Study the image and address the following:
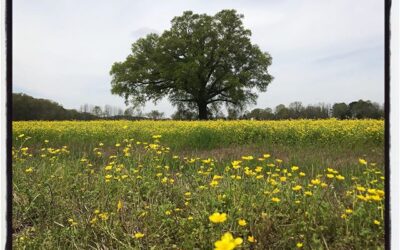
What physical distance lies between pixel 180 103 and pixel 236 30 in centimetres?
846

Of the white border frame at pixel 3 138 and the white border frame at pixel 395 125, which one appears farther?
the white border frame at pixel 3 138

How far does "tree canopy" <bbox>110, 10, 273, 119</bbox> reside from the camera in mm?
15578

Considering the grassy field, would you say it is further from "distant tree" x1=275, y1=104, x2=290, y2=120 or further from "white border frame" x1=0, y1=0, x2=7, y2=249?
"distant tree" x1=275, y1=104, x2=290, y2=120

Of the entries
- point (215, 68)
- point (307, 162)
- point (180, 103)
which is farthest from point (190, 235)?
point (180, 103)

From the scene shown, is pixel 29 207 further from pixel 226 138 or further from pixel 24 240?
pixel 226 138

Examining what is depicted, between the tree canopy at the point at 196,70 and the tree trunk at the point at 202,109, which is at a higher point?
the tree canopy at the point at 196,70

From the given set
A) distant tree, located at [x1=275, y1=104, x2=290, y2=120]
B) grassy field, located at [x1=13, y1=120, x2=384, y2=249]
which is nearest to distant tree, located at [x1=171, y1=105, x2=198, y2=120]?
distant tree, located at [x1=275, y1=104, x2=290, y2=120]

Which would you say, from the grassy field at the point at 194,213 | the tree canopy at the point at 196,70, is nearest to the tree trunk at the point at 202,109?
the tree canopy at the point at 196,70

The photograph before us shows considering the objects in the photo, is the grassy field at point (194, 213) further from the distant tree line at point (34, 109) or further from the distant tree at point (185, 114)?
the distant tree at point (185, 114)

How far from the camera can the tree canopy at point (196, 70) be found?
15578 mm

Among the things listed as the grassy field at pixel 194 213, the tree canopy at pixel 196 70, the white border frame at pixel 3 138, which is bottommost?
the grassy field at pixel 194 213

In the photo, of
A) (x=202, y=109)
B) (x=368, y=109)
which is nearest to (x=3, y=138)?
(x=368, y=109)

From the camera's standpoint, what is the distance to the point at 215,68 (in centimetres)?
1956

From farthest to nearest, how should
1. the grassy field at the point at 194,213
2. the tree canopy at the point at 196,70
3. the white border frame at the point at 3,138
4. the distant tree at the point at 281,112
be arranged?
the tree canopy at the point at 196,70, the distant tree at the point at 281,112, the grassy field at the point at 194,213, the white border frame at the point at 3,138
